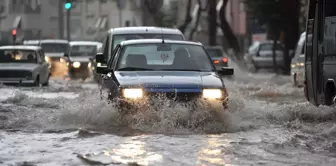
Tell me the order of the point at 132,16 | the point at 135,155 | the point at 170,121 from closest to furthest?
the point at 135,155, the point at 170,121, the point at 132,16

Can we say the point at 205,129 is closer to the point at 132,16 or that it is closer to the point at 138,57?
the point at 138,57

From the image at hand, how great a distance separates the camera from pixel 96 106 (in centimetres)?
1405

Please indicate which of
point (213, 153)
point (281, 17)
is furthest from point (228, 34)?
point (213, 153)

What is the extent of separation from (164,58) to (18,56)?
48.0 ft

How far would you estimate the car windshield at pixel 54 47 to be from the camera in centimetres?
4038

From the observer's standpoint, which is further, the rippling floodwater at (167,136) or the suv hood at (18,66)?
the suv hood at (18,66)

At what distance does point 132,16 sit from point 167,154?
70.4 m

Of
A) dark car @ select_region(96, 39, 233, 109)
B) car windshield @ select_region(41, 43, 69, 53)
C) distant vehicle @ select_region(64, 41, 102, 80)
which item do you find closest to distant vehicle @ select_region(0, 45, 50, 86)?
distant vehicle @ select_region(64, 41, 102, 80)

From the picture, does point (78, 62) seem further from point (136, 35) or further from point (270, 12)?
point (136, 35)

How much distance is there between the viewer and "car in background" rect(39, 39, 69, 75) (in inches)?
1550

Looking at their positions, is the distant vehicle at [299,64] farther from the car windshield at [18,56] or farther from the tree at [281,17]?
the tree at [281,17]

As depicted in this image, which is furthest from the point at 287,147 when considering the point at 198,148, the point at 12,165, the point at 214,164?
the point at 12,165

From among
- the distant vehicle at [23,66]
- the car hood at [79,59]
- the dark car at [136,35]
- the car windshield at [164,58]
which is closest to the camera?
the car windshield at [164,58]

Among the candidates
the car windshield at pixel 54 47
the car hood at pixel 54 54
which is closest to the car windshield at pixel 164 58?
the car hood at pixel 54 54
